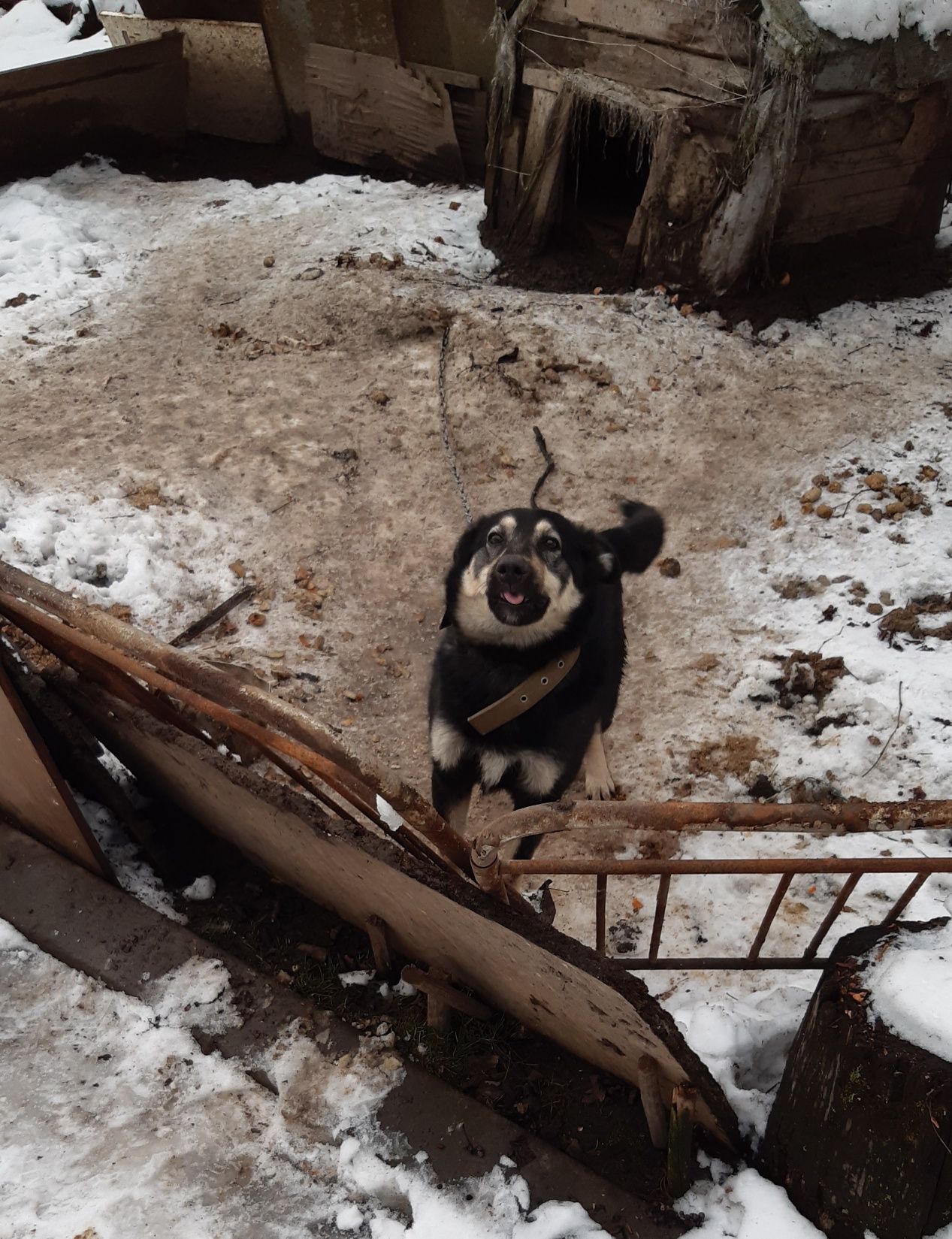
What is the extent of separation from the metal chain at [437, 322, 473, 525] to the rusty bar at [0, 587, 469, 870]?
271 cm

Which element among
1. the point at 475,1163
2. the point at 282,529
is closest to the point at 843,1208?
the point at 475,1163

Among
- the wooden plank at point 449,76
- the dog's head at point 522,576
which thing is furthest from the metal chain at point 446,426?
the wooden plank at point 449,76

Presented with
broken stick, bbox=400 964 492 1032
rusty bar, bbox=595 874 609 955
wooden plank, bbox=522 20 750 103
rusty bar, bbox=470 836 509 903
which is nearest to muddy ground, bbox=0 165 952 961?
rusty bar, bbox=595 874 609 955

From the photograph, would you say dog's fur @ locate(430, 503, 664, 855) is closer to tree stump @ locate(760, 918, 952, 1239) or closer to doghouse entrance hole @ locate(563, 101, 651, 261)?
tree stump @ locate(760, 918, 952, 1239)

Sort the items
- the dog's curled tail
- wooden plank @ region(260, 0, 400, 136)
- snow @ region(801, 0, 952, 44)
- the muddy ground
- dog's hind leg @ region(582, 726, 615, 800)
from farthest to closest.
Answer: wooden plank @ region(260, 0, 400, 136) < snow @ region(801, 0, 952, 44) < the muddy ground < dog's hind leg @ region(582, 726, 615, 800) < the dog's curled tail

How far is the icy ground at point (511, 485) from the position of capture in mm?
3953

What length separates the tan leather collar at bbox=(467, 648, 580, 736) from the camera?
10.6ft

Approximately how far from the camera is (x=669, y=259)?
22.6 ft

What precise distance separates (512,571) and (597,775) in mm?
1360

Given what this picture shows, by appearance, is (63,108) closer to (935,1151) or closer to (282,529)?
(282,529)

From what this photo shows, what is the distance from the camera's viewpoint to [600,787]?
161 inches

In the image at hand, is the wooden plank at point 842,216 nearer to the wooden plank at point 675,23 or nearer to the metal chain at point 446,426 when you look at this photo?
the wooden plank at point 675,23

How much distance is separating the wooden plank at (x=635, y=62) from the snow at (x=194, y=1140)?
20.2ft

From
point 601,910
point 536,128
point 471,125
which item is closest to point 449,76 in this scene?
point 471,125
